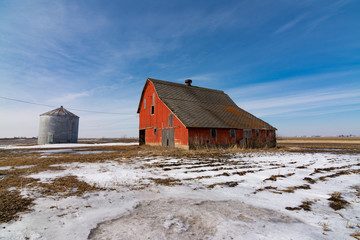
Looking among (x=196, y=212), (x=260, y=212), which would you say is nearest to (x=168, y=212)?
(x=196, y=212)

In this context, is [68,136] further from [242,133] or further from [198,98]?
[242,133]

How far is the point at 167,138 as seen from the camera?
64.0ft

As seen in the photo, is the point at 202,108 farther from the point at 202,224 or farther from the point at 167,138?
the point at 202,224

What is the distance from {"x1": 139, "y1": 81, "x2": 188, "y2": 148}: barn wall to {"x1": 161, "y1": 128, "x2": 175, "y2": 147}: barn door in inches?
17.8

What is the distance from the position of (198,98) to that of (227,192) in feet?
67.4

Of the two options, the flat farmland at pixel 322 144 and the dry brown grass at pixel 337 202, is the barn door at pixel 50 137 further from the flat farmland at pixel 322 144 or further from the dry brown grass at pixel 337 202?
the dry brown grass at pixel 337 202

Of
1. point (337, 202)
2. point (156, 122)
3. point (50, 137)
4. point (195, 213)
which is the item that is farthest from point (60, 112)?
point (337, 202)

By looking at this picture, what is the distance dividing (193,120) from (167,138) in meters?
3.76

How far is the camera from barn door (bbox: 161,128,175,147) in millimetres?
18609

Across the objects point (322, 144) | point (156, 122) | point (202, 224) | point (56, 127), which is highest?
point (56, 127)

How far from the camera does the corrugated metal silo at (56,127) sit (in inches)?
1356

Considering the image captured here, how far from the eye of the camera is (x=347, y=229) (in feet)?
8.86

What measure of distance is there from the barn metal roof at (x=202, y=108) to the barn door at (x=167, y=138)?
237 centimetres

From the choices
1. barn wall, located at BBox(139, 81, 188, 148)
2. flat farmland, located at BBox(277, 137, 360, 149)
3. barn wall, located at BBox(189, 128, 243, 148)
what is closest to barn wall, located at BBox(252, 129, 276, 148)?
barn wall, located at BBox(189, 128, 243, 148)
